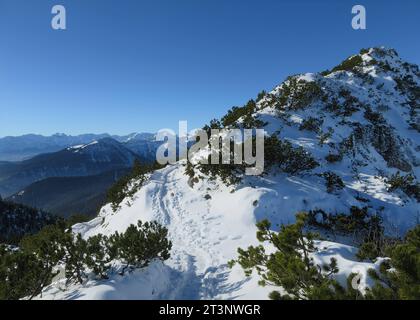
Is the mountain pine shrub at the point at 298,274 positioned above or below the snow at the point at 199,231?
above

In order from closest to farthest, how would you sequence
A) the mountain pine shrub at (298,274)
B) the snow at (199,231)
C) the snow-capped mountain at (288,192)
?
the mountain pine shrub at (298,274), the snow at (199,231), the snow-capped mountain at (288,192)

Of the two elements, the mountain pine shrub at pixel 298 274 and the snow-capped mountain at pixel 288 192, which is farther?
the snow-capped mountain at pixel 288 192

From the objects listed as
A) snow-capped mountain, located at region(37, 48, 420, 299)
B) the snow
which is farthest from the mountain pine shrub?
the snow

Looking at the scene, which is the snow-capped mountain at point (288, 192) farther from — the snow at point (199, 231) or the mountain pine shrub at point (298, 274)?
the mountain pine shrub at point (298, 274)

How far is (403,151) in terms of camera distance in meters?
31.3

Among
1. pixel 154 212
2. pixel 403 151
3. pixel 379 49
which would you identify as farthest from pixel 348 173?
pixel 379 49

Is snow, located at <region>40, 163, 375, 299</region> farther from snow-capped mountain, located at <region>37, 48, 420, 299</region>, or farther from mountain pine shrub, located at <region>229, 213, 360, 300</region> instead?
mountain pine shrub, located at <region>229, 213, 360, 300</region>

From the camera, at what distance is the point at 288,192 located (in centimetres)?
2000

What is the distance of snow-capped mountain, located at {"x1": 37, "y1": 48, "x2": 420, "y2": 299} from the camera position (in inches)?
477

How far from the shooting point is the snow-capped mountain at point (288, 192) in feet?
39.8

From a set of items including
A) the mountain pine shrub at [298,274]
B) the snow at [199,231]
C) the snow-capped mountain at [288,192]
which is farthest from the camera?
the snow-capped mountain at [288,192]

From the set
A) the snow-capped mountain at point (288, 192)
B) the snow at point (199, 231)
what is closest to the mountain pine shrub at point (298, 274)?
the snow-capped mountain at point (288, 192)
